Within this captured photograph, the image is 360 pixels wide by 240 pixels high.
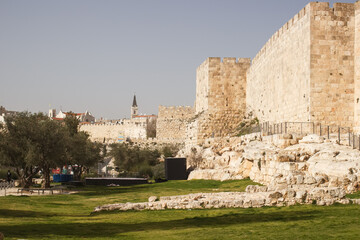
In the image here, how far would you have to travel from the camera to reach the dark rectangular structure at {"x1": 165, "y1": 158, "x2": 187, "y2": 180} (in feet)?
75.6

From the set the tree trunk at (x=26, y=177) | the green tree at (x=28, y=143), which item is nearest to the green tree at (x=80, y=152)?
the green tree at (x=28, y=143)

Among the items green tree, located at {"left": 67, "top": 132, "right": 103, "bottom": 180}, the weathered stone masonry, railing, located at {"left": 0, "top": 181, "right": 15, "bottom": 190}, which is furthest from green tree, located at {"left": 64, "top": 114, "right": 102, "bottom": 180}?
the weathered stone masonry

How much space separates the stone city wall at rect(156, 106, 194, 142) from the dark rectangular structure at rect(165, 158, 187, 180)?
2267 cm

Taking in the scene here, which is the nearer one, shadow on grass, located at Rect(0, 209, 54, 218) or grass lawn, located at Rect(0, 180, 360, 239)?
grass lawn, located at Rect(0, 180, 360, 239)

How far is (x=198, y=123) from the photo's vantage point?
26375 mm

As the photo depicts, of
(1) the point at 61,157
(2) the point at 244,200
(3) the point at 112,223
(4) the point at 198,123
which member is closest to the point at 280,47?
(4) the point at 198,123

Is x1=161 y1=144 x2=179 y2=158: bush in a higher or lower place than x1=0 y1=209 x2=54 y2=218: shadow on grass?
higher

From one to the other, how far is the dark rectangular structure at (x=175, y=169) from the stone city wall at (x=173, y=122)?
892 inches

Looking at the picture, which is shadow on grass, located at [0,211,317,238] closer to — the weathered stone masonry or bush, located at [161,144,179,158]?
the weathered stone masonry

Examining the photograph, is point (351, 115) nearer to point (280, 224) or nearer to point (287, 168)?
point (287, 168)

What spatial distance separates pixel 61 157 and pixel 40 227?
42.0 ft

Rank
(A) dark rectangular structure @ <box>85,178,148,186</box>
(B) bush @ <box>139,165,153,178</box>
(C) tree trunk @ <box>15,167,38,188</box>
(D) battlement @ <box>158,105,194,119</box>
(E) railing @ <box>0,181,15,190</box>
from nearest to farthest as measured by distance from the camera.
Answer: (C) tree trunk @ <box>15,167,38,188</box>
(E) railing @ <box>0,181,15,190</box>
(A) dark rectangular structure @ <box>85,178,148,186</box>
(B) bush @ <box>139,165,153,178</box>
(D) battlement @ <box>158,105,194,119</box>

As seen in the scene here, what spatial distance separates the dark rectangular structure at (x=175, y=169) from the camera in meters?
23.0

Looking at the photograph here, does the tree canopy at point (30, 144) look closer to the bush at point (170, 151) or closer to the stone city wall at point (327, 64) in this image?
the stone city wall at point (327, 64)
